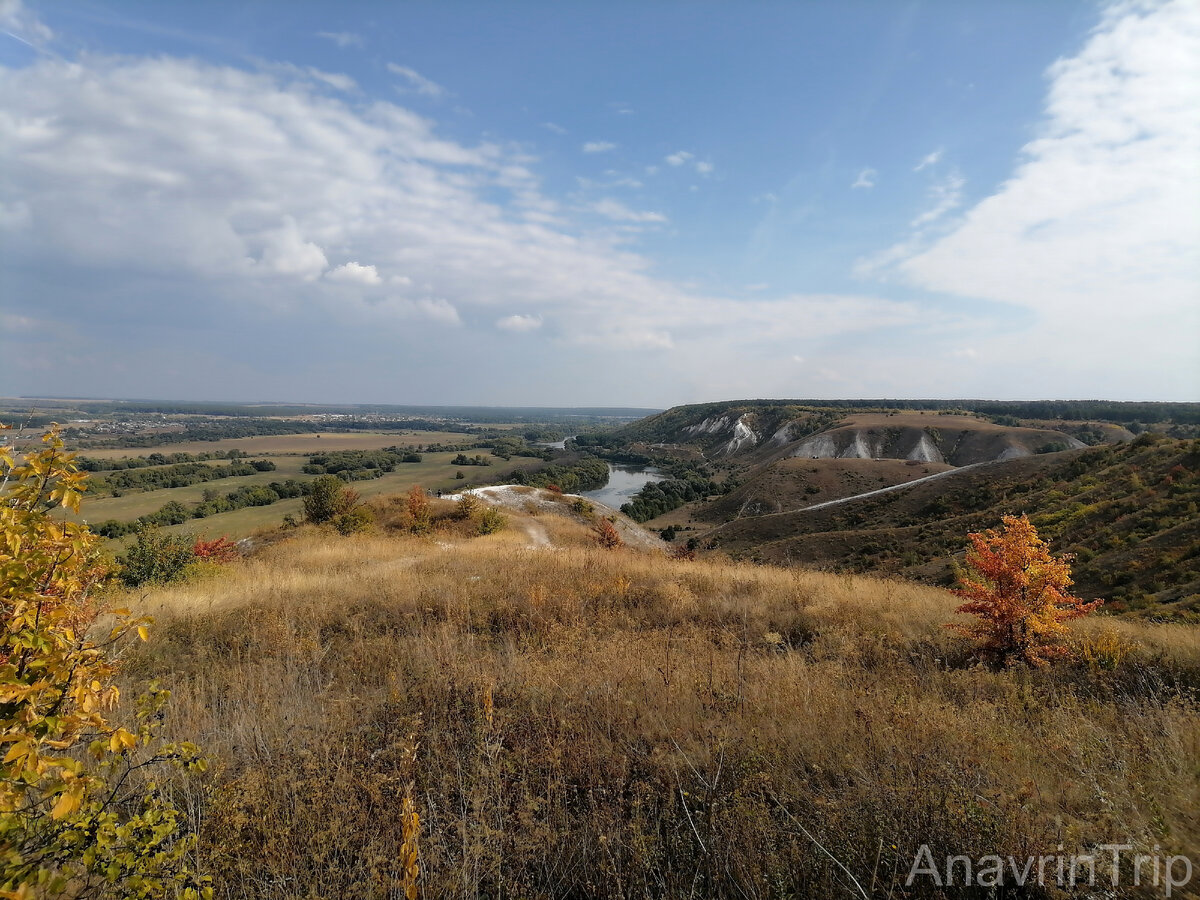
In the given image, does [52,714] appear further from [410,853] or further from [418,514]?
[418,514]

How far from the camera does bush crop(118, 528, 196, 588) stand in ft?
38.2

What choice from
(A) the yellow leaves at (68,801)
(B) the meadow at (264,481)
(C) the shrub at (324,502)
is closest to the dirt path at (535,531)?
(C) the shrub at (324,502)

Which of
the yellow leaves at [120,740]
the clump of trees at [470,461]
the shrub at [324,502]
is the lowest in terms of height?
the clump of trees at [470,461]

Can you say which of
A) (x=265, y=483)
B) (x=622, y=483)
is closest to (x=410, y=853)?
(x=265, y=483)

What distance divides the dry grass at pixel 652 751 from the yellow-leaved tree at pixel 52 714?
88 centimetres

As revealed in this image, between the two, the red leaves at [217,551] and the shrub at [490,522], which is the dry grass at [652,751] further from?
the shrub at [490,522]

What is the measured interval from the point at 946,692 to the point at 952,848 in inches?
106

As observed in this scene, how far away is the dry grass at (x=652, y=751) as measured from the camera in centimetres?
287

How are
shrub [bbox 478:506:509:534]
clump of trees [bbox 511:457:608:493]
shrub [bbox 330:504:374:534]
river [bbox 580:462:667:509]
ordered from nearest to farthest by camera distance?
shrub [bbox 330:504:374:534] < shrub [bbox 478:506:509:534] < clump of trees [bbox 511:457:608:493] < river [bbox 580:462:667:509]

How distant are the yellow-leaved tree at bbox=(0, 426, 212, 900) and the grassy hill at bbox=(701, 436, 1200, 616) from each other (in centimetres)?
1519

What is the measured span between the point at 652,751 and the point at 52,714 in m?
3.49

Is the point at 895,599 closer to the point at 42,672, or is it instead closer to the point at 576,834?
the point at 576,834

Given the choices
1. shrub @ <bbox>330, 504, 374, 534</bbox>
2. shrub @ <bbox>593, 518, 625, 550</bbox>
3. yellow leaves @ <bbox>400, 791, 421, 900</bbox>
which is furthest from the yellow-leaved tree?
shrub @ <bbox>593, 518, 625, 550</bbox>

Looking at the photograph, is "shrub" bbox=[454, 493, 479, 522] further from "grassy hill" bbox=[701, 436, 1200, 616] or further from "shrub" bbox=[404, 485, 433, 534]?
"grassy hill" bbox=[701, 436, 1200, 616]
